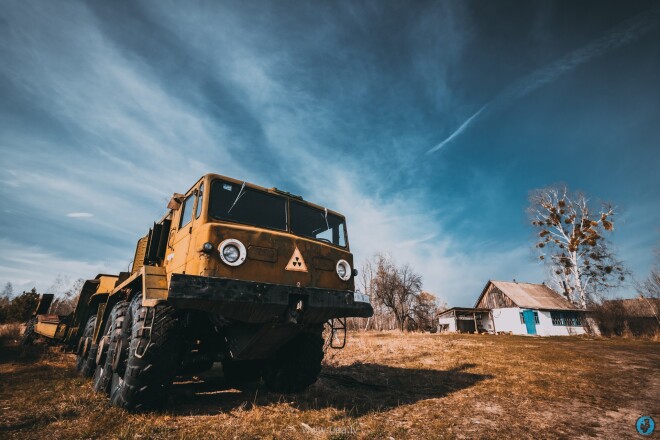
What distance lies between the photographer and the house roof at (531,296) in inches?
1283

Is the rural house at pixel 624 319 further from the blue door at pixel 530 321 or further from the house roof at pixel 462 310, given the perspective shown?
the house roof at pixel 462 310

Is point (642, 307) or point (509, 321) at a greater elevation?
point (642, 307)

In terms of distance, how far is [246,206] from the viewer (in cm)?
473

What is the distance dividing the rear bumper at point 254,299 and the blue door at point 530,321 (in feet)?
112

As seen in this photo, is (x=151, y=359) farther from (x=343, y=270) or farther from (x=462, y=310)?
(x=462, y=310)

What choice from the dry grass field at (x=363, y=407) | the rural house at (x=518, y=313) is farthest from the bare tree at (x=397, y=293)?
the dry grass field at (x=363, y=407)

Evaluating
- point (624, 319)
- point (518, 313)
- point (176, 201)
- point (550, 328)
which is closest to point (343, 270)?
point (176, 201)

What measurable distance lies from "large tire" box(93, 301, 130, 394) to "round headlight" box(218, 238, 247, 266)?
2.05 meters

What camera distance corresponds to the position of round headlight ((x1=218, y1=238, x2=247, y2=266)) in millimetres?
3934

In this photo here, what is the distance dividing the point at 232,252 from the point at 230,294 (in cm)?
58

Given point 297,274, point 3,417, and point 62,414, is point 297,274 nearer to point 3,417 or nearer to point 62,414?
point 62,414

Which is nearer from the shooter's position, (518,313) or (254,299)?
(254,299)

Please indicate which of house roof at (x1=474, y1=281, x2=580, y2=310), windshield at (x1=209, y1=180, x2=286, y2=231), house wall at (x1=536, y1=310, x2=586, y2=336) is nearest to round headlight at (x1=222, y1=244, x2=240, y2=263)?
windshield at (x1=209, y1=180, x2=286, y2=231)

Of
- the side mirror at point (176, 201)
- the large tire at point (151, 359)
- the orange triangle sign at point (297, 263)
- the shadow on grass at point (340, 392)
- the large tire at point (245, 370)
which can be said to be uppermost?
the side mirror at point (176, 201)
